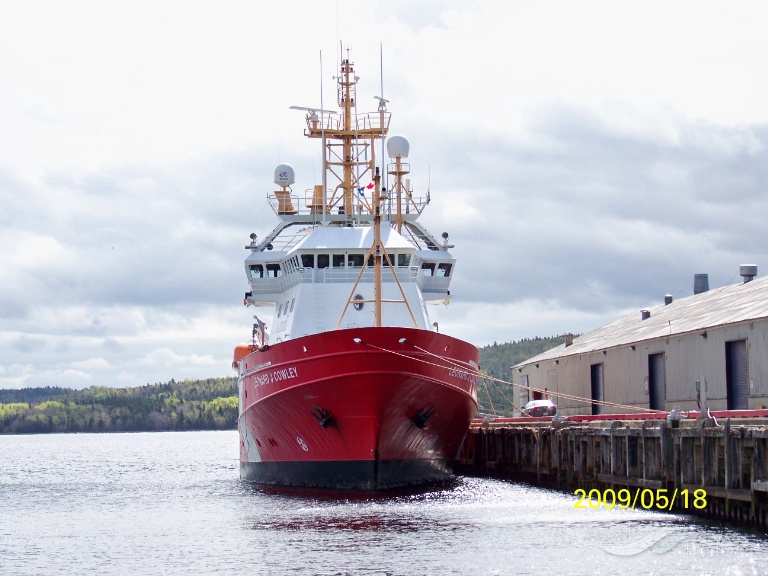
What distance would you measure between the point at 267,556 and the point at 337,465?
8895 mm

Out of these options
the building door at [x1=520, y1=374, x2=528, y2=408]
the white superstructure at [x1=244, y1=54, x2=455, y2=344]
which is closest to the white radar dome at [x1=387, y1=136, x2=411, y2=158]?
the white superstructure at [x1=244, y1=54, x2=455, y2=344]

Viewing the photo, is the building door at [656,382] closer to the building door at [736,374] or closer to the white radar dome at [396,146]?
the building door at [736,374]

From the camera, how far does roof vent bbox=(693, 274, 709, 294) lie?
5353 centimetres

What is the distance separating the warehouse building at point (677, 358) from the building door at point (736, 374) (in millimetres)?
30

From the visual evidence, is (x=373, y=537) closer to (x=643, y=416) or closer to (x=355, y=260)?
(x=643, y=416)

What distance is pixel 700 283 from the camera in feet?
177

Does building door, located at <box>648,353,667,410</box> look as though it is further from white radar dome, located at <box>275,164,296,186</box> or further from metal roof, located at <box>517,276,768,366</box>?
white radar dome, located at <box>275,164,296,186</box>

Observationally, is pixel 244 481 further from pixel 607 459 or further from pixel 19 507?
pixel 607 459

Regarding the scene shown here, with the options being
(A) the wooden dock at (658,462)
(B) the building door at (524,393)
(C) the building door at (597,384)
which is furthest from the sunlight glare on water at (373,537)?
(B) the building door at (524,393)

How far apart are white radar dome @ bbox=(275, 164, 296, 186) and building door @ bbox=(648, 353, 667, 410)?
52.0 feet

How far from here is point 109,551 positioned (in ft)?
84.5

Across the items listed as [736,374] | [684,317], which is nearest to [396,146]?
[684,317]
